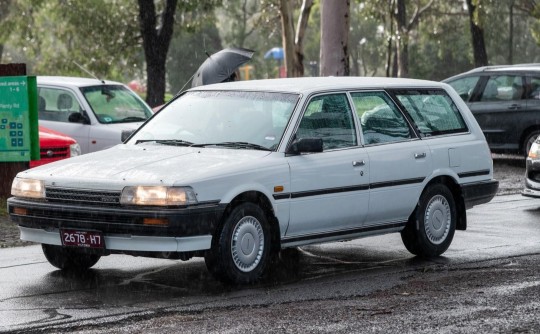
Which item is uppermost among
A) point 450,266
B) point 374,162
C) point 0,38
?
point 0,38

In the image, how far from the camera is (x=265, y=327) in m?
7.54

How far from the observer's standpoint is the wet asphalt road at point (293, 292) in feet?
25.2

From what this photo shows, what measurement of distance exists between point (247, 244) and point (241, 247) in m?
0.07

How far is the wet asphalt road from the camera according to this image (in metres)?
7.67

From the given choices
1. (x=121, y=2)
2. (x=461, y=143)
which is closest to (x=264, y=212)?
(x=461, y=143)

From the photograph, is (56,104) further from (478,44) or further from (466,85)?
(478,44)

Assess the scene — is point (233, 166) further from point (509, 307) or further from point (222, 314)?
point (509, 307)

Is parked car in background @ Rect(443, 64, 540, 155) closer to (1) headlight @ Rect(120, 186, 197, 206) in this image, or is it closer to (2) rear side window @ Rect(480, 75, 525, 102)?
(2) rear side window @ Rect(480, 75, 525, 102)

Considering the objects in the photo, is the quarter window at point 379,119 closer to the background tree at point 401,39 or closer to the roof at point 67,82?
the roof at point 67,82

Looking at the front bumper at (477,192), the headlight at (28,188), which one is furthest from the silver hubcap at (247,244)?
the front bumper at (477,192)

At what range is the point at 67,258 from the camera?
32.5 feet

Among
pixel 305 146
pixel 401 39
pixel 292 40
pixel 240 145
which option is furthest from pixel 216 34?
pixel 305 146

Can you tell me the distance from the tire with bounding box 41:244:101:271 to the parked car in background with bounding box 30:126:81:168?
20.4 feet

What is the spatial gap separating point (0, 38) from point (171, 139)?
3864 cm
